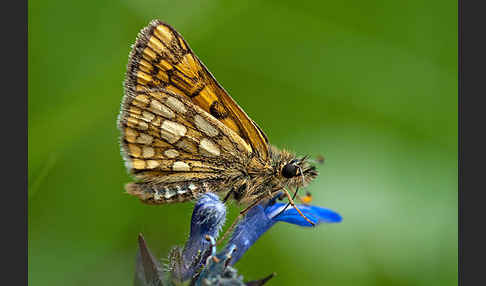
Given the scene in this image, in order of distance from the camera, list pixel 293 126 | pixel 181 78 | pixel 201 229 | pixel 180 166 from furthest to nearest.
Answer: pixel 293 126
pixel 181 78
pixel 180 166
pixel 201 229

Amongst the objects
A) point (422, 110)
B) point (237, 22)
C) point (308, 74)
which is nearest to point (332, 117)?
point (308, 74)

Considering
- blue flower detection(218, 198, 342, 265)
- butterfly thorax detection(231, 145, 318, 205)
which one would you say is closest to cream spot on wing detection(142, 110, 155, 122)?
butterfly thorax detection(231, 145, 318, 205)

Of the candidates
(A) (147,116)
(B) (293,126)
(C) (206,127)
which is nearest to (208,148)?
(C) (206,127)

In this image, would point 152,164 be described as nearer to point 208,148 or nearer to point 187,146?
point 187,146

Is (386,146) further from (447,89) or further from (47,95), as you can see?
(47,95)

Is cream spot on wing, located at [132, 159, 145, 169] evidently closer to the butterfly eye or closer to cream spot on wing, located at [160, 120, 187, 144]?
cream spot on wing, located at [160, 120, 187, 144]

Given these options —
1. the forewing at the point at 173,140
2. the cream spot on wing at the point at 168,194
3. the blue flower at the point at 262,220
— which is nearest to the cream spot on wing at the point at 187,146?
the forewing at the point at 173,140

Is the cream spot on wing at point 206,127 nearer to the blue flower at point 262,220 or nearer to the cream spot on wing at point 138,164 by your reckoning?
the cream spot on wing at point 138,164
